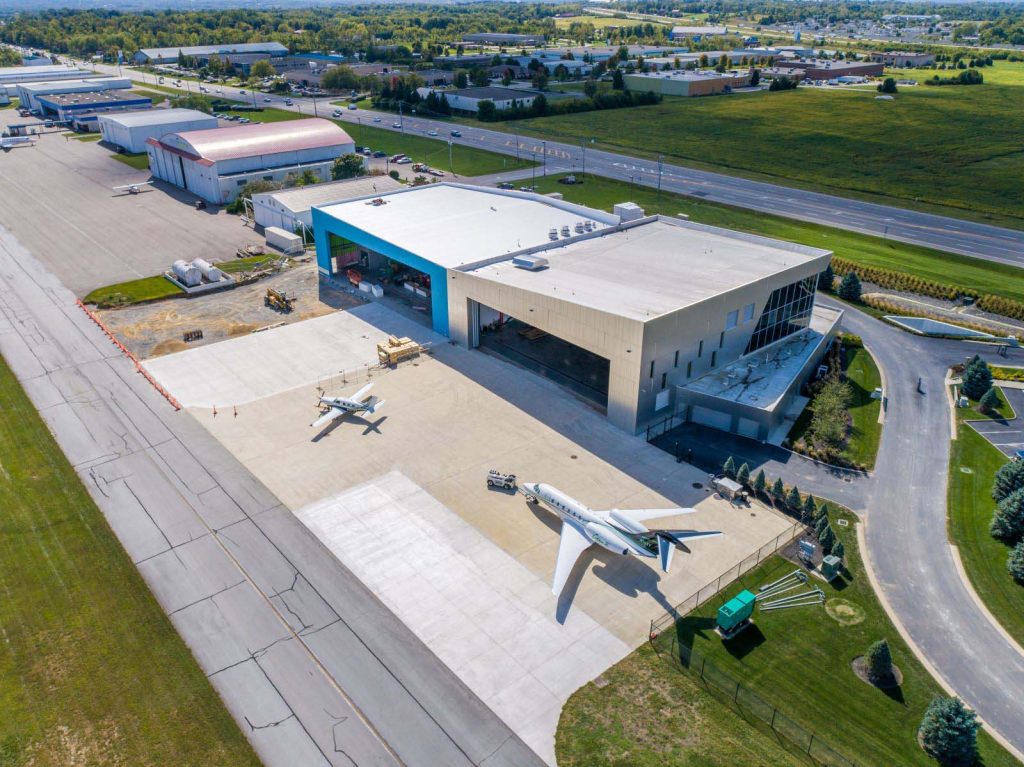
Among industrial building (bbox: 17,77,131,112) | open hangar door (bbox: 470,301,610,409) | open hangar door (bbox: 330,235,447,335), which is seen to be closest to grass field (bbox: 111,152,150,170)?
industrial building (bbox: 17,77,131,112)

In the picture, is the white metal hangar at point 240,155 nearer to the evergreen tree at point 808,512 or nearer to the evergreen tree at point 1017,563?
the evergreen tree at point 808,512

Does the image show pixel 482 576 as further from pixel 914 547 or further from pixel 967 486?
pixel 967 486

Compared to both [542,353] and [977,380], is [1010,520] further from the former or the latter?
[542,353]

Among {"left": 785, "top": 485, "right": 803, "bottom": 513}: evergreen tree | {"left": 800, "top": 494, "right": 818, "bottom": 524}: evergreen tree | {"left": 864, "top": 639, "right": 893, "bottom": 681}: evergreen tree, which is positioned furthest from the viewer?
{"left": 785, "top": 485, "right": 803, "bottom": 513}: evergreen tree

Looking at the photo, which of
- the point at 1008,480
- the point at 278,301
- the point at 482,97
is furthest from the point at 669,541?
the point at 482,97

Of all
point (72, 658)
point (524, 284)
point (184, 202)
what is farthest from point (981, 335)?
point (184, 202)

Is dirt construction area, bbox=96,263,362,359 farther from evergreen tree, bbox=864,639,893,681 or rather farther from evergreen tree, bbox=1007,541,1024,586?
evergreen tree, bbox=1007,541,1024,586
